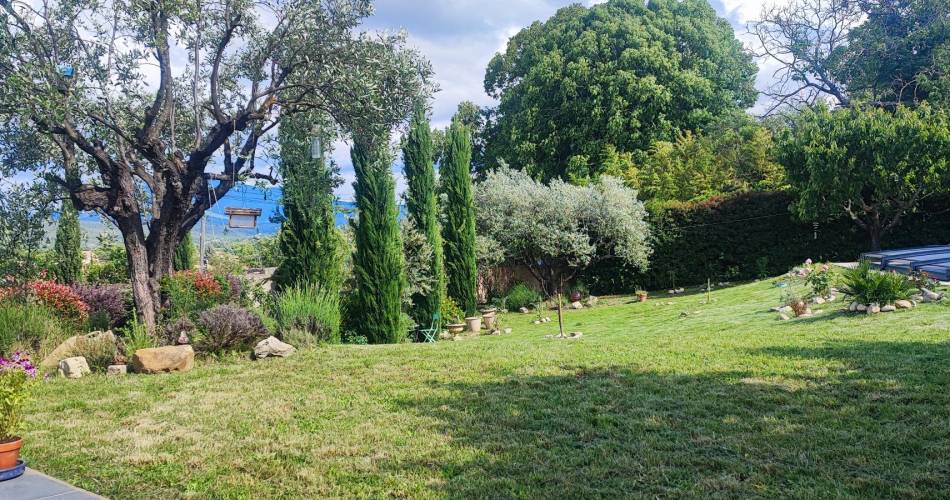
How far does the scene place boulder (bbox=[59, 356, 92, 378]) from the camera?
6920 millimetres

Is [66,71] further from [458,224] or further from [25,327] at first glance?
[458,224]

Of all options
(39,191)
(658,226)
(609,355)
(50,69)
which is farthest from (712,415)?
(658,226)

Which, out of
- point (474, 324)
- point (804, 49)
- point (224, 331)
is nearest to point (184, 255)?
point (474, 324)

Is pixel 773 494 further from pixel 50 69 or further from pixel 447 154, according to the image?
pixel 447 154

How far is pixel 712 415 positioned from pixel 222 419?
371 centimetres

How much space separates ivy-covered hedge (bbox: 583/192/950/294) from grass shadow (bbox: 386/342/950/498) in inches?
450

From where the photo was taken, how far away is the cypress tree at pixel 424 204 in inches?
488

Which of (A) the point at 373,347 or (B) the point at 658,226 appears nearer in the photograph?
(A) the point at 373,347

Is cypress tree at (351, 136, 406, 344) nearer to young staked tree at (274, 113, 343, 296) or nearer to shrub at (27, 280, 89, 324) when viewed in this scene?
young staked tree at (274, 113, 343, 296)

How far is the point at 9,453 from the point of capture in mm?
3717

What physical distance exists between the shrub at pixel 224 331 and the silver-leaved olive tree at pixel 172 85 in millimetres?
1057

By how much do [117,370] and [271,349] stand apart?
1.67 metres

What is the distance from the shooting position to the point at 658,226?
17500 mm

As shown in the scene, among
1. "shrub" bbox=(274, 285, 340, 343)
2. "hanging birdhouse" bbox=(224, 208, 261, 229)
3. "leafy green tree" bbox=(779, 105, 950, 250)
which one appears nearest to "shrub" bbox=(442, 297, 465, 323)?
"shrub" bbox=(274, 285, 340, 343)
